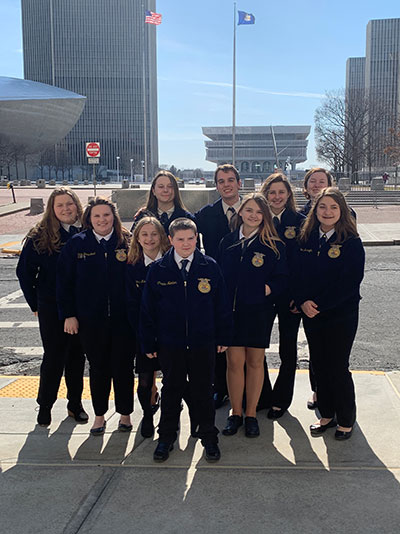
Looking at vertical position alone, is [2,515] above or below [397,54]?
below

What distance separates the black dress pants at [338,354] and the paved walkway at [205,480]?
232 mm

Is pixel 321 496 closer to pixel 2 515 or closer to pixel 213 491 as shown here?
pixel 213 491

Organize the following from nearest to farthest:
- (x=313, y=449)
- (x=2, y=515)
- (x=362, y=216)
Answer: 1. (x=2, y=515)
2. (x=313, y=449)
3. (x=362, y=216)

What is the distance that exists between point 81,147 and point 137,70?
25037 millimetres

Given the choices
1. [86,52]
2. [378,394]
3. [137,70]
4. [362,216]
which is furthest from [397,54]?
[378,394]

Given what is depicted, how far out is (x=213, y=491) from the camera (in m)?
3.14

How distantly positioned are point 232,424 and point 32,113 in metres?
107

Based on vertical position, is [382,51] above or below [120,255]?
above

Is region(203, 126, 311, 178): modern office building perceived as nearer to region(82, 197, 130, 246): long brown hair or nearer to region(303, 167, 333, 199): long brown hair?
region(303, 167, 333, 199): long brown hair

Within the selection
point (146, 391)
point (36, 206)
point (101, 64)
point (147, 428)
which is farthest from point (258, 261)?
point (101, 64)

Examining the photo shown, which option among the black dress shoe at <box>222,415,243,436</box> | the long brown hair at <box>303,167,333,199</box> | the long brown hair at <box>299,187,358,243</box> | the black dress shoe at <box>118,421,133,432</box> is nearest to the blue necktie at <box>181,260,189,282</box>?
the long brown hair at <box>299,187,358,243</box>

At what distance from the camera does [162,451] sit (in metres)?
3.58

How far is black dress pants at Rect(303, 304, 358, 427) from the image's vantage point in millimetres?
3844

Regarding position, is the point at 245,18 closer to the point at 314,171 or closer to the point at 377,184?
the point at 377,184
